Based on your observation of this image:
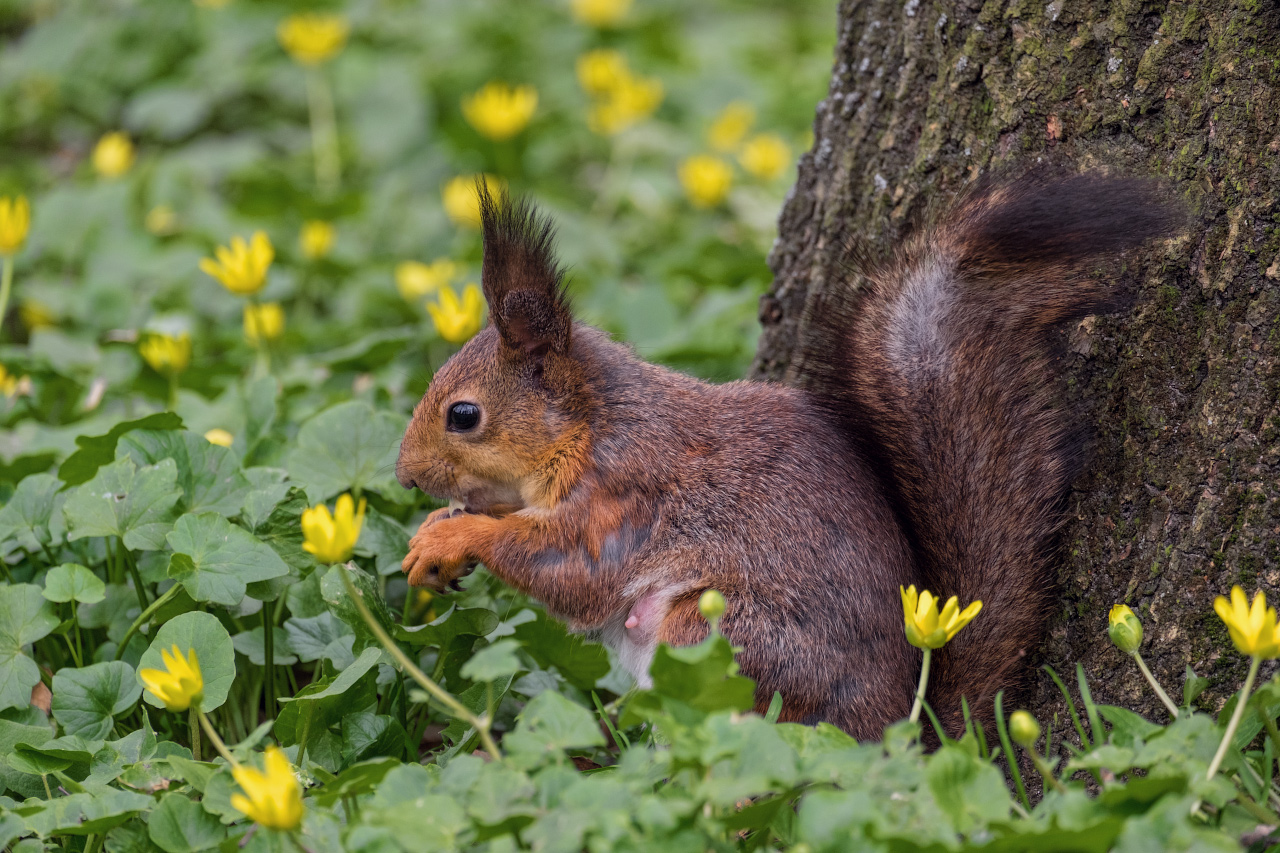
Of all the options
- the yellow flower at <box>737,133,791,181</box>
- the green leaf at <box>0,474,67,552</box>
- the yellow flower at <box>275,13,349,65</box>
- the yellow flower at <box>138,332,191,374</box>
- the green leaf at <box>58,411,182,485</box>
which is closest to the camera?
the green leaf at <box>0,474,67,552</box>

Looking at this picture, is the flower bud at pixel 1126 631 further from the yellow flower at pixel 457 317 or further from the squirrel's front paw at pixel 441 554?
the yellow flower at pixel 457 317

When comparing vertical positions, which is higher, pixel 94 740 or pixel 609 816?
pixel 609 816

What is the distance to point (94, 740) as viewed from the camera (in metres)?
1.55

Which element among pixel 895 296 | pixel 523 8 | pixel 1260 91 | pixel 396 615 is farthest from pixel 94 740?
pixel 523 8

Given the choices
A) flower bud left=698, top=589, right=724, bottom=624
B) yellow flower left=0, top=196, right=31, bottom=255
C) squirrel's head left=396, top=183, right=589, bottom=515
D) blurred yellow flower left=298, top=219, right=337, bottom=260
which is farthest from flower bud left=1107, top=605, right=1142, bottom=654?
blurred yellow flower left=298, top=219, right=337, bottom=260

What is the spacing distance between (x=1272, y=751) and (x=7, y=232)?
233 cm

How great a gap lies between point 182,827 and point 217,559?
405 mm

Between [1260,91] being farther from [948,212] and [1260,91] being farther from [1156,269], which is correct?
[948,212]

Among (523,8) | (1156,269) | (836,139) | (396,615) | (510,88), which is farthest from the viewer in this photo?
(523,8)

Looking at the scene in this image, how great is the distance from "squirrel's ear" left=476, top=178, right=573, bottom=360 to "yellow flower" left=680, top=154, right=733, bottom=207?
1.89 meters

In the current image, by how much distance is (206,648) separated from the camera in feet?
4.99

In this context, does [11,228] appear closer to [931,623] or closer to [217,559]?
[217,559]

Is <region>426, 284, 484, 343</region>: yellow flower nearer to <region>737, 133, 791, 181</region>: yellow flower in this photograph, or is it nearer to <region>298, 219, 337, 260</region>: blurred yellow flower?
<region>298, 219, 337, 260</region>: blurred yellow flower

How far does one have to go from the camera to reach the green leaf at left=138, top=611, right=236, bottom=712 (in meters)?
1.50
